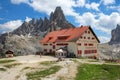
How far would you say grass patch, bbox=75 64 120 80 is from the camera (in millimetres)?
53500

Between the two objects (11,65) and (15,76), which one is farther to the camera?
(11,65)

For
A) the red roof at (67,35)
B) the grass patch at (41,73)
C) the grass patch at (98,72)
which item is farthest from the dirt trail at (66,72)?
the red roof at (67,35)

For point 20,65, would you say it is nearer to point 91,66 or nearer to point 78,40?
point 91,66

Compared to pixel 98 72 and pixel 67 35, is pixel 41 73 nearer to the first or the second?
pixel 98 72

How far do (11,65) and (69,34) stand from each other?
31447 millimetres

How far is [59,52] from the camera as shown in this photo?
8094 centimetres

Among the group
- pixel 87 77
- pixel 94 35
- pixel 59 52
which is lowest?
pixel 87 77

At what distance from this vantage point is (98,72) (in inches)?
2263

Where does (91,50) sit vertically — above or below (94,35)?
below

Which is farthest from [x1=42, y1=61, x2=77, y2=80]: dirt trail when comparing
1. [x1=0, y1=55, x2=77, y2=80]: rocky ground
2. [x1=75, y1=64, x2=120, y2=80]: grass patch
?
[x1=75, y1=64, x2=120, y2=80]: grass patch

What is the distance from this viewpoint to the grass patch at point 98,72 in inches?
2106

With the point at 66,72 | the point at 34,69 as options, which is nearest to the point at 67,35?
the point at 34,69

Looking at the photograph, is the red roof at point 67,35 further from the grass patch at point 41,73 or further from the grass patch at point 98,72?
the grass patch at point 41,73

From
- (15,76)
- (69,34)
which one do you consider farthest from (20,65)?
(69,34)
